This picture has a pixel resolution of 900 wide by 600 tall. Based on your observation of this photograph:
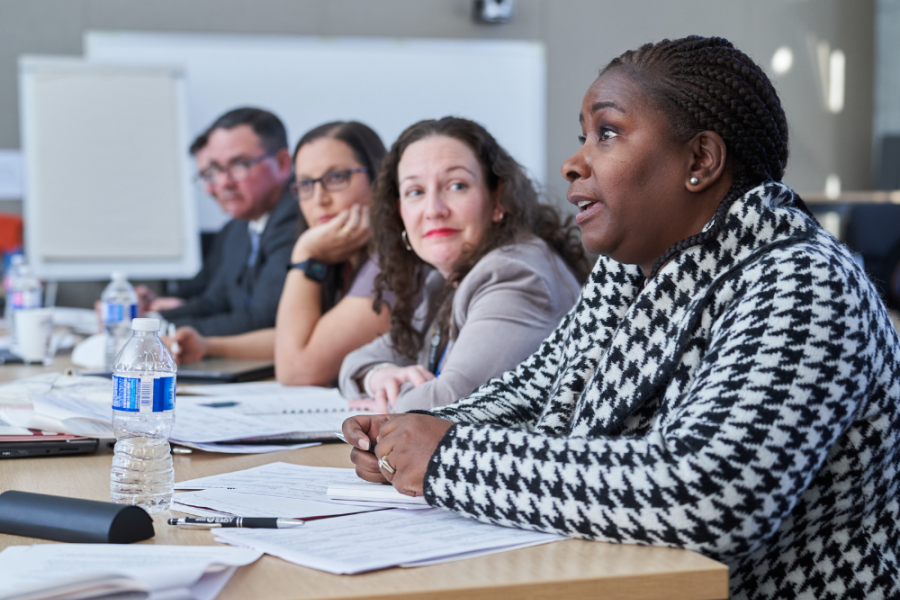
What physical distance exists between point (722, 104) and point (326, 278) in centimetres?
135

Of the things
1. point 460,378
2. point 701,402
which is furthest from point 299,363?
point 701,402

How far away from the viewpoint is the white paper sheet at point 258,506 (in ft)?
2.83

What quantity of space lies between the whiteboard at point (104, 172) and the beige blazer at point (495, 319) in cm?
318

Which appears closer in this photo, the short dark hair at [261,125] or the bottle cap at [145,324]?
the bottle cap at [145,324]

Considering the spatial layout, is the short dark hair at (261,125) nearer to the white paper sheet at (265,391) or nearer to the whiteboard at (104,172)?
the whiteboard at (104,172)

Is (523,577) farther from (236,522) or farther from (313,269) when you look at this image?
(313,269)

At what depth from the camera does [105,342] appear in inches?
85.4

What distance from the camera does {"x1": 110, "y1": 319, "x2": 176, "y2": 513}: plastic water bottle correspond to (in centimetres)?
95

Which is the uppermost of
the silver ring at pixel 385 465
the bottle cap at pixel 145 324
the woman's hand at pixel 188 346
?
the bottle cap at pixel 145 324

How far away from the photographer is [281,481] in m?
1.02

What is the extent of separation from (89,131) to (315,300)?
3.08m

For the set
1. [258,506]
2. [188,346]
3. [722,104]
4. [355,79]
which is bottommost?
[188,346]

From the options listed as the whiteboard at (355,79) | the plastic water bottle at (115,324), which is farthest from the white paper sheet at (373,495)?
the whiteboard at (355,79)

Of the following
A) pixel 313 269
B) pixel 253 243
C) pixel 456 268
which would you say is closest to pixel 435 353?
pixel 456 268
